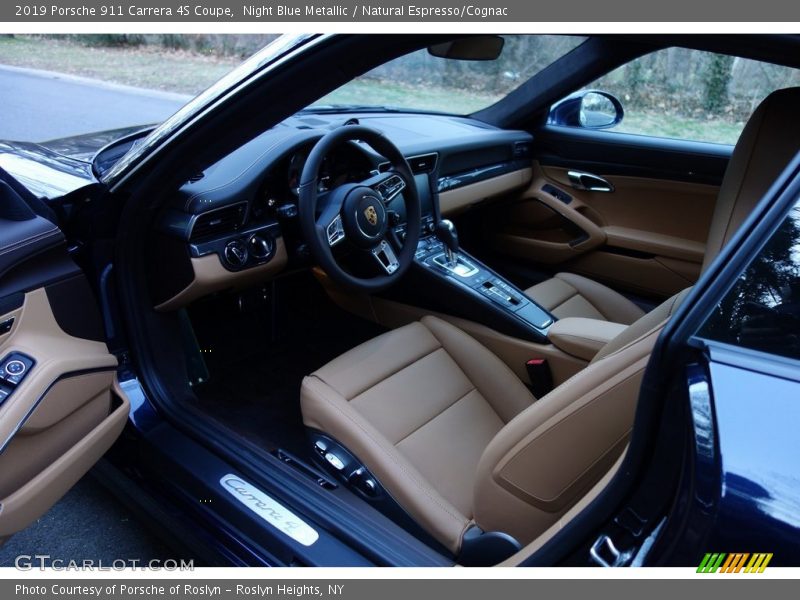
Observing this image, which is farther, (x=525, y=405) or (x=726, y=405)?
(x=525, y=405)

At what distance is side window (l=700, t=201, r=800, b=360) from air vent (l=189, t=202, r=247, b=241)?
1425 mm

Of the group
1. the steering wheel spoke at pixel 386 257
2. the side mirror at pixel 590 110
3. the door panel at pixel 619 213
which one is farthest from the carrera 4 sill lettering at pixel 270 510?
the side mirror at pixel 590 110

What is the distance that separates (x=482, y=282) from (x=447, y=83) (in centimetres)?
227

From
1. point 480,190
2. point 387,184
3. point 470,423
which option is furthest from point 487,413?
point 480,190

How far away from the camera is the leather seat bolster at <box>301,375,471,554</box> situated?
1.55 metres

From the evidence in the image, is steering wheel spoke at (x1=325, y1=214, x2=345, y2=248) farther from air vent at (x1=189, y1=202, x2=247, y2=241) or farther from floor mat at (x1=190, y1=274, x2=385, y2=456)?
floor mat at (x1=190, y1=274, x2=385, y2=456)

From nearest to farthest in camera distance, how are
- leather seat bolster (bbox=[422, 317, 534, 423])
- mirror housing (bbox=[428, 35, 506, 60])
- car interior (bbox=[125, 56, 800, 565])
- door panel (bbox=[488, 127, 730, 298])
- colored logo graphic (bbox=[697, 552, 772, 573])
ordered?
colored logo graphic (bbox=[697, 552, 772, 573])
car interior (bbox=[125, 56, 800, 565])
mirror housing (bbox=[428, 35, 506, 60])
leather seat bolster (bbox=[422, 317, 534, 423])
door panel (bbox=[488, 127, 730, 298])

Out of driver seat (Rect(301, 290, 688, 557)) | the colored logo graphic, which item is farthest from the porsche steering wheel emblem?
the colored logo graphic

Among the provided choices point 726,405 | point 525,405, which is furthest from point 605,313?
point 726,405

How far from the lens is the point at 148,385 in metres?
1.93

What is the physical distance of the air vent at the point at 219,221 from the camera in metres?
1.87

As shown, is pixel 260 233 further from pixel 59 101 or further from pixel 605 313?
pixel 59 101

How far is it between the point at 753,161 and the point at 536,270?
1809 millimetres

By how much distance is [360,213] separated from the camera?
2.08m
